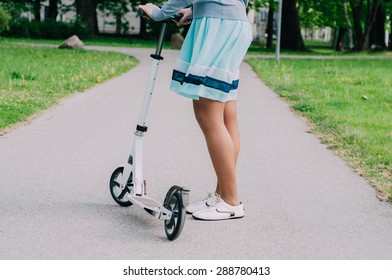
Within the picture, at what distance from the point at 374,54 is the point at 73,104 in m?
23.1

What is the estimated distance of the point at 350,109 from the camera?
1119 cm

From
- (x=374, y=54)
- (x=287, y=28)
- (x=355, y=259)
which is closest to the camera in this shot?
(x=355, y=259)

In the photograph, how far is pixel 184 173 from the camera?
21.6 feet

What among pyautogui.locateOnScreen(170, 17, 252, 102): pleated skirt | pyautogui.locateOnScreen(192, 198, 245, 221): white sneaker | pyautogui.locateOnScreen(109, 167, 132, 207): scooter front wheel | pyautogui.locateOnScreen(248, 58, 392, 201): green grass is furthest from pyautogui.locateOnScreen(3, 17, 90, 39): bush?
pyautogui.locateOnScreen(170, 17, 252, 102): pleated skirt

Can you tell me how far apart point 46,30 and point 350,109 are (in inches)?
1180

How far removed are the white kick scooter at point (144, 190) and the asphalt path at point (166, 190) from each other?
97 millimetres

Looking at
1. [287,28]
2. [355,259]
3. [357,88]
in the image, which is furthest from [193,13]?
[287,28]

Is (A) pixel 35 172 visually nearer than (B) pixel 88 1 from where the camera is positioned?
Yes

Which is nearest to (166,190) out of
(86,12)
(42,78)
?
(42,78)

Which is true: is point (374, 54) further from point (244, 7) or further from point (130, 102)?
point (244, 7)

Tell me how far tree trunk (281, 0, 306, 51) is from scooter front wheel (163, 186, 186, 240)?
34028 millimetres

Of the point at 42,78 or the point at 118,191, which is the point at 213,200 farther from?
the point at 42,78

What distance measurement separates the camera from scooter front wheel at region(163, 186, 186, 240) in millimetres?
4402

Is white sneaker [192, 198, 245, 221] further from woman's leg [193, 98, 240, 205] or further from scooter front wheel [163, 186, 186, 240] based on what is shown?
scooter front wheel [163, 186, 186, 240]
